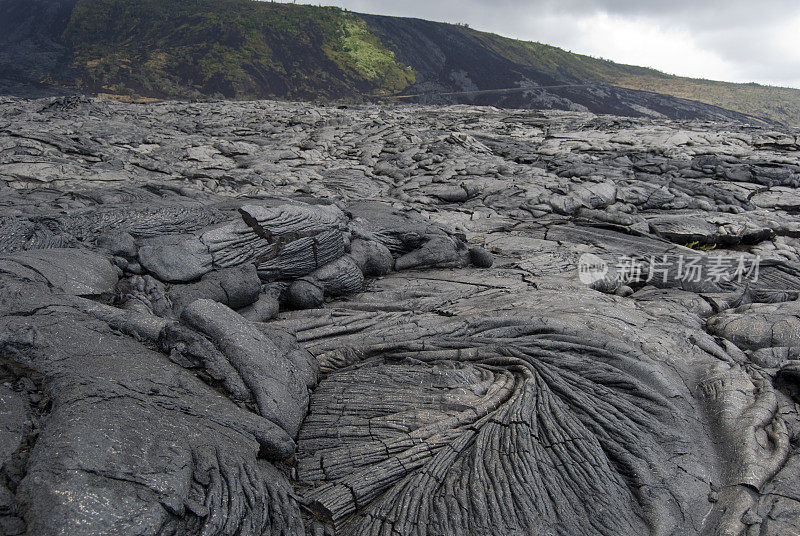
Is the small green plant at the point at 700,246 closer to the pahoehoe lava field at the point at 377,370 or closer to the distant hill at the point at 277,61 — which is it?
the pahoehoe lava field at the point at 377,370

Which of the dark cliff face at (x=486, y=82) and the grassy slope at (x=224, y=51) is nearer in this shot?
the grassy slope at (x=224, y=51)

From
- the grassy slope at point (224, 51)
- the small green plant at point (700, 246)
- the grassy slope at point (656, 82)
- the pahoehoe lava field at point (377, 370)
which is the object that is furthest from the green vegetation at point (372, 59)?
the small green plant at point (700, 246)

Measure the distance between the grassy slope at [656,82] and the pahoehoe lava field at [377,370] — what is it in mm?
47213

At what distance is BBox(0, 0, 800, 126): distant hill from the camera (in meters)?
35.2

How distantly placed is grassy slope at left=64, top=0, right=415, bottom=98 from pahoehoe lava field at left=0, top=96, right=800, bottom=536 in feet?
100

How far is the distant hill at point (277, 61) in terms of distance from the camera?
3516 cm

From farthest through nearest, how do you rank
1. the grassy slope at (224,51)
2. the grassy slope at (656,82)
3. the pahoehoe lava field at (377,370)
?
the grassy slope at (656,82) < the grassy slope at (224,51) < the pahoehoe lava field at (377,370)

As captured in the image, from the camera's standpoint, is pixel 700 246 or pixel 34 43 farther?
pixel 34 43

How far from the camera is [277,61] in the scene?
40062mm

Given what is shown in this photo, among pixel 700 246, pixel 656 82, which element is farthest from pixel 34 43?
pixel 656 82

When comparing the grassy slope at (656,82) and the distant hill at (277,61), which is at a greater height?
the grassy slope at (656,82)

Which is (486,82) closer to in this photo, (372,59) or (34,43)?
(372,59)

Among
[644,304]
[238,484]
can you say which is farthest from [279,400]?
[644,304]

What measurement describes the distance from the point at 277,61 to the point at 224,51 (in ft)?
14.5
